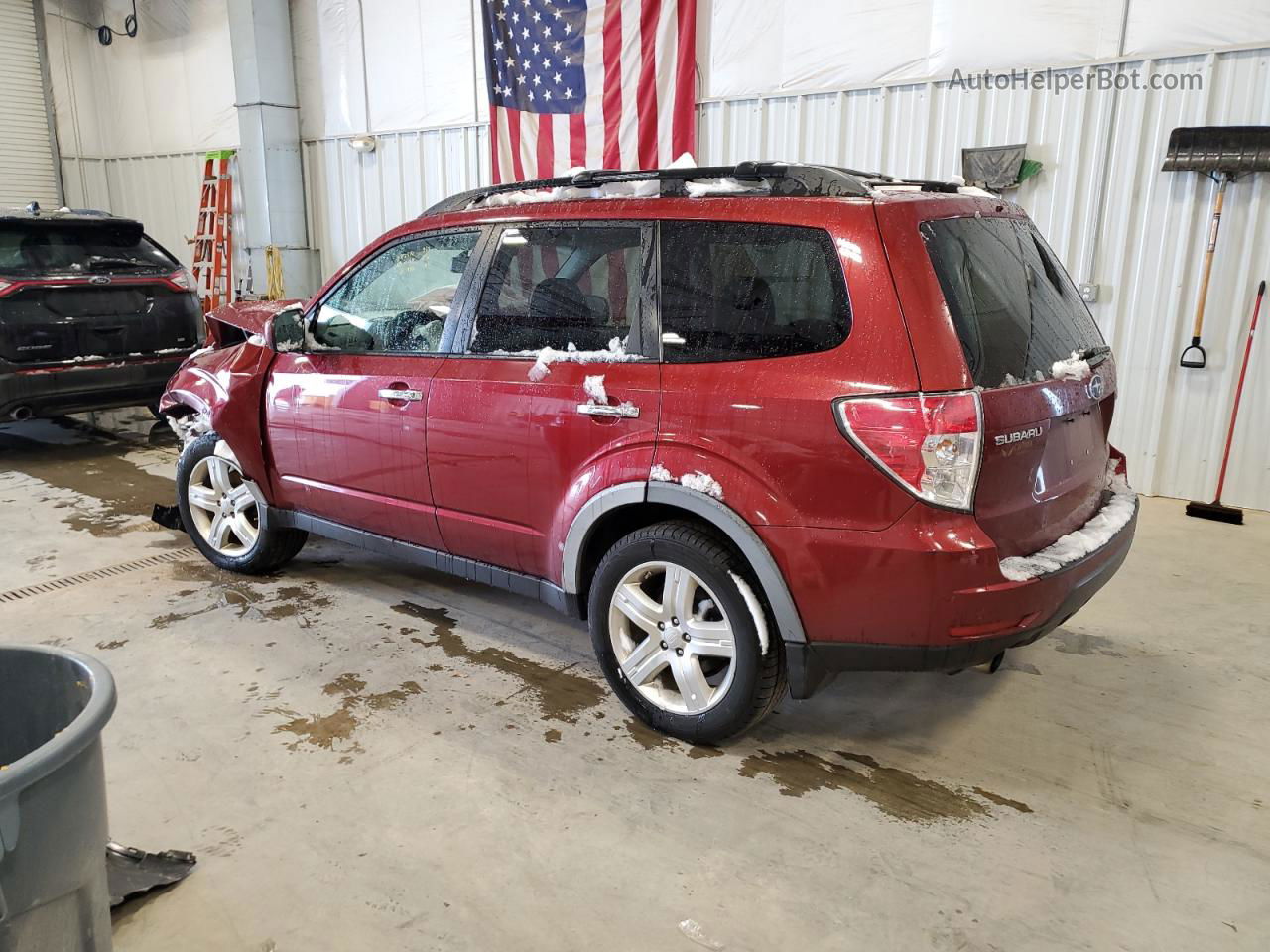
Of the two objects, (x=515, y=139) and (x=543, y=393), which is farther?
(x=515, y=139)

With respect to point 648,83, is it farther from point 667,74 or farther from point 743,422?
point 743,422

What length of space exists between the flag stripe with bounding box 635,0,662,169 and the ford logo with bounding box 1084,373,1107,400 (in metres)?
5.12

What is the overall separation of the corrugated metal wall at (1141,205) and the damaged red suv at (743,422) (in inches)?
122

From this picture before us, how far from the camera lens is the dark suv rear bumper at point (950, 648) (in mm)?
2443

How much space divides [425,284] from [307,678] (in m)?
1.56

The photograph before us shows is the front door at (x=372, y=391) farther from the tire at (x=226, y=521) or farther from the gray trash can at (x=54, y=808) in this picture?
the gray trash can at (x=54, y=808)

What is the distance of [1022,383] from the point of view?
250cm

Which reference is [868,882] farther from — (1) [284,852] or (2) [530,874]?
(1) [284,852]

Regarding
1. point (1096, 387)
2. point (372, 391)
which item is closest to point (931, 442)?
point (1096, 387)

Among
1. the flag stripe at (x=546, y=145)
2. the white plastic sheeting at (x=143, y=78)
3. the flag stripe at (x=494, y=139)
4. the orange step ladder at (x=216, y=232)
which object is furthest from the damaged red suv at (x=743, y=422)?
the white plastic sheeting at (x=143, y=78)

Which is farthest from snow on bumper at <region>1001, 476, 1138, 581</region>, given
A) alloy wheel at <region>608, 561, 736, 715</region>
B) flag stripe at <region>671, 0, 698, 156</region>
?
flag stripe at <region>671, 0, 698, 156</region>

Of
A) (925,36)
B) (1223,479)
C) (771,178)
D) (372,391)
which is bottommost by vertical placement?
(1223,479)

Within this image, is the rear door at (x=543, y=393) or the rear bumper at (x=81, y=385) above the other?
the rear door at (x=543, y=393)

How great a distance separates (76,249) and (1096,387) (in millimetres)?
6655
